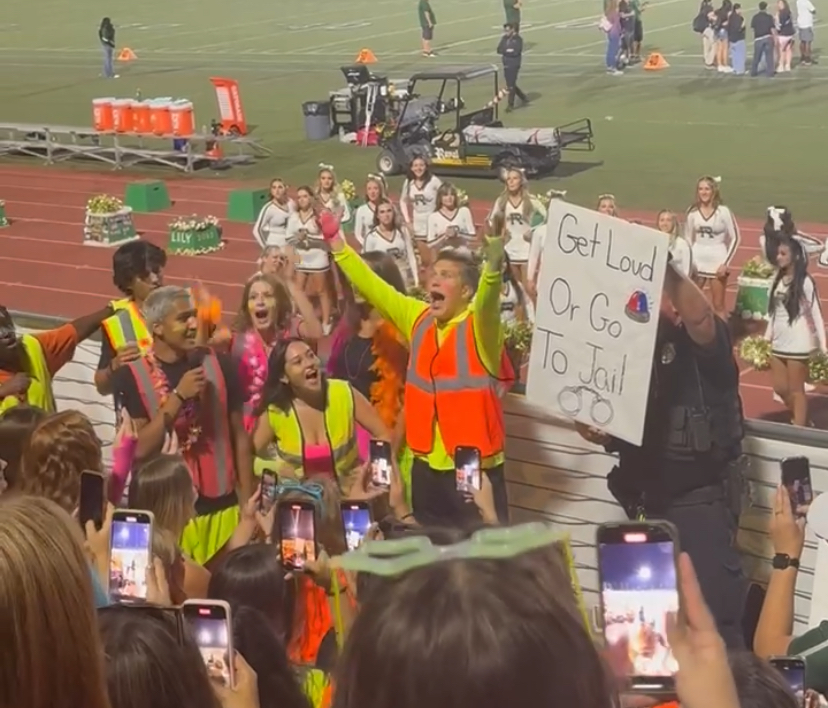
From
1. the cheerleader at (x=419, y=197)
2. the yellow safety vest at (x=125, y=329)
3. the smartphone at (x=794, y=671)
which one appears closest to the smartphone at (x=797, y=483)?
the smartphone at (x=794, y=671)

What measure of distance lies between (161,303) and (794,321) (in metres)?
5.40

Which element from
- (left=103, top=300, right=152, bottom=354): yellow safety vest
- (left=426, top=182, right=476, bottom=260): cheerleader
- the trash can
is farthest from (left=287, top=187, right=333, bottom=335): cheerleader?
the trash can

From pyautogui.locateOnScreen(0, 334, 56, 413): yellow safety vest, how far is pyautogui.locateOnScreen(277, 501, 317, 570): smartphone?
242cm

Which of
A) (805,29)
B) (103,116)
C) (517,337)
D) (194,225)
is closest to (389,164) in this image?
(194,225)

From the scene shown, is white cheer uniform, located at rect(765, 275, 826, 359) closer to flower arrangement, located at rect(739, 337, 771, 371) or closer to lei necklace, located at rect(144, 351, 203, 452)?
flower arrangement, located at rect(739, 337, 771, 371)

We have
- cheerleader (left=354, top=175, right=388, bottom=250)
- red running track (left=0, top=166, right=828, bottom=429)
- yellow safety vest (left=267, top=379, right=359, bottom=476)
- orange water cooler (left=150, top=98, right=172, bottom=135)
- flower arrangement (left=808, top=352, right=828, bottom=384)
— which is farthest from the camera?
orange water cooler (left=150, top=98, right=172, bottom=135)

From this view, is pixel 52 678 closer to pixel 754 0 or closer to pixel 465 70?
pixel 465 70

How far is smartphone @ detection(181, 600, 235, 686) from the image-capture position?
297 centimetres

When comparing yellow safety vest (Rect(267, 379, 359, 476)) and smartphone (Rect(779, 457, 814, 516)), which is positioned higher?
smartphone (Rect(779, 457, 814, 516))

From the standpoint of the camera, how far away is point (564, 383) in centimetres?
557

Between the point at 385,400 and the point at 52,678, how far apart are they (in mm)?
4647

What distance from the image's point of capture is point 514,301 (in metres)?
12.0

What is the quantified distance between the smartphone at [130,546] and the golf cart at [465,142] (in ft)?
56.5

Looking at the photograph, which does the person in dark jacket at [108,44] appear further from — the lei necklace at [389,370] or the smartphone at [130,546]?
the smartphone at [130,546]
